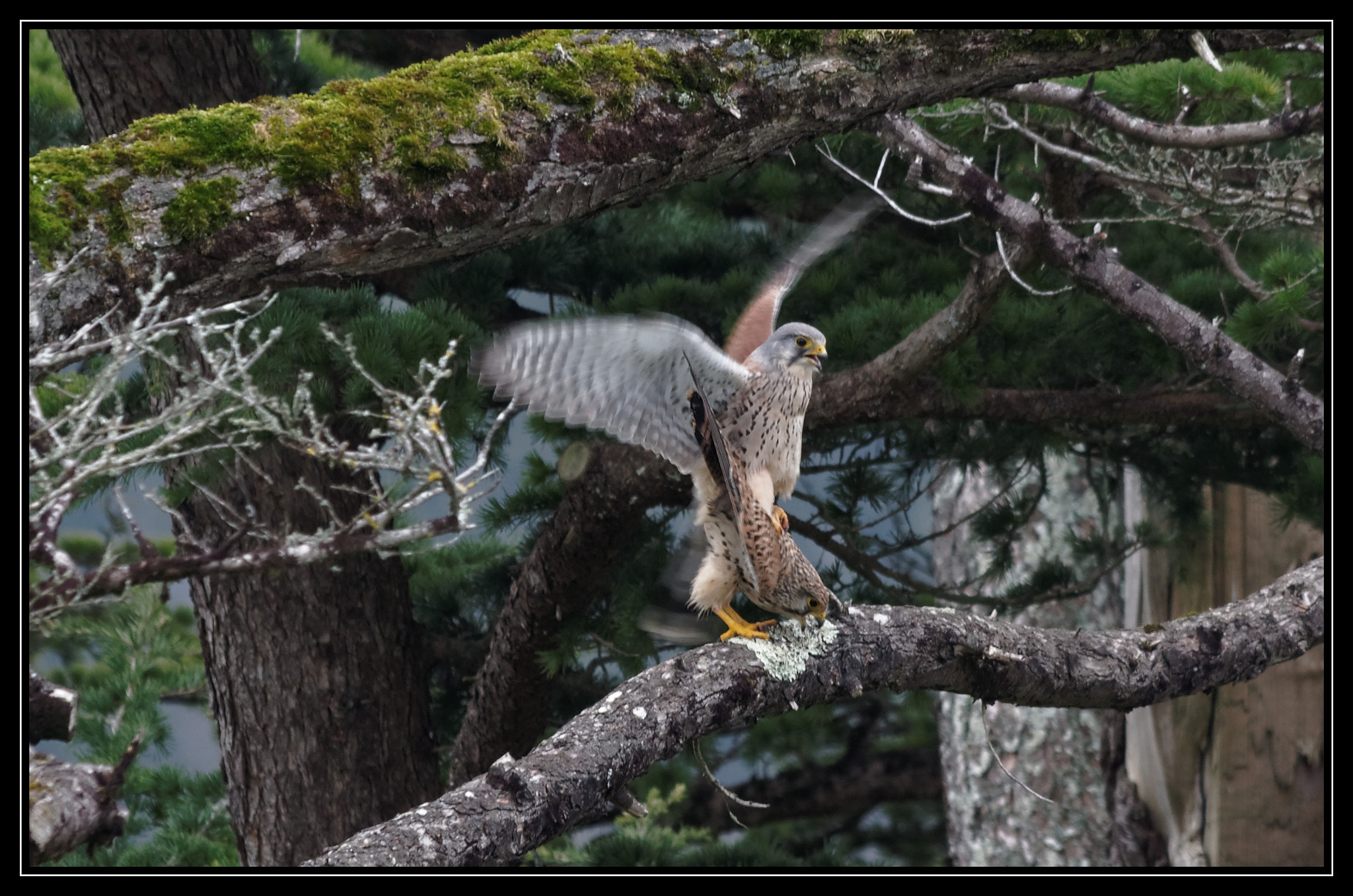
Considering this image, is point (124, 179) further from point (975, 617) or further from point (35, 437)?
point (975, 617)

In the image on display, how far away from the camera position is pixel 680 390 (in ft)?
5.10

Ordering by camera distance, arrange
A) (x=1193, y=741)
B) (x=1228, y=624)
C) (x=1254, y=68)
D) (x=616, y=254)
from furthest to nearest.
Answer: (x=1193, y=741) → (x=616, y=254) → (x=1254, y=68) → (x=1228, y=624)

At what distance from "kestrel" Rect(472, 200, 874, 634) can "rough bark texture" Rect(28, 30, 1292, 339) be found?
22 cm

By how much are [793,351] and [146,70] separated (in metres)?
1.83

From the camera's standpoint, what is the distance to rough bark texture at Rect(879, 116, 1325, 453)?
6.88 ft

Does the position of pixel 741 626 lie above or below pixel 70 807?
above

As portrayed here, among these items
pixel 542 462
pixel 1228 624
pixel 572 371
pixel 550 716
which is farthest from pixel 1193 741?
pixel 572 371

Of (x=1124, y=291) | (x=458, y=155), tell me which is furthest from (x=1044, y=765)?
(x=458, y=155)

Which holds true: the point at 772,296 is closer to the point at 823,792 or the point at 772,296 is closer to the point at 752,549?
the point at 752,549

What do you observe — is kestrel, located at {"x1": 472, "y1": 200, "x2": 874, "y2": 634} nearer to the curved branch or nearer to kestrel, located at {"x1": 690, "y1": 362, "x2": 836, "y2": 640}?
kestrel, located at {"x1": 690, "y1": 362, "x2": 836, "y2": 640}

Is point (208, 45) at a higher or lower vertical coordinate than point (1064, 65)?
higher

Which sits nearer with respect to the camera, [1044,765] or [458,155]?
[458,155]

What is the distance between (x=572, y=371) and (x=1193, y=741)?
2.95 m

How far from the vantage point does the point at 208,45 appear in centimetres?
258
